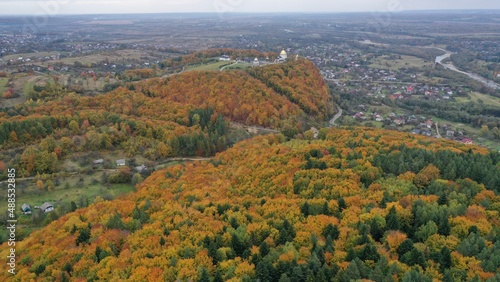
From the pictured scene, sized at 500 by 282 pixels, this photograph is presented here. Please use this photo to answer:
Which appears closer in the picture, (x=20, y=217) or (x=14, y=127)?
(x=20, y=217)

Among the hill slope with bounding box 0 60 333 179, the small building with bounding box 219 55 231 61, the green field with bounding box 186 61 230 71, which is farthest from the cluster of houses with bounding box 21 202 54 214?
the small building with bounding box 219 55 231 61

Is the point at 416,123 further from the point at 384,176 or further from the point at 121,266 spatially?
the point at 121,266

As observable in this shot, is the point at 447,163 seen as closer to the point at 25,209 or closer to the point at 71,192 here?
the point at 71,192

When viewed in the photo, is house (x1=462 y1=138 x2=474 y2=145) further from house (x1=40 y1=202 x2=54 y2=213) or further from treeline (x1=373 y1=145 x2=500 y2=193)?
house (x1=40 y1=202 x2=54 y2=213)

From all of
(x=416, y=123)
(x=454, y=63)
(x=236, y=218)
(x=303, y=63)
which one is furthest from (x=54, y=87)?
(x=454, y=63)

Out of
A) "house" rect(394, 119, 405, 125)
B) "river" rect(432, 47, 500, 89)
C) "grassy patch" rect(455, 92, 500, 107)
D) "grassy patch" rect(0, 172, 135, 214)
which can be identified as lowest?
"grassy patch" rect(0, 172, 135, 214)

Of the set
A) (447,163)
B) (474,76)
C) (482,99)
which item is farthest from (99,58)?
(447,163)
